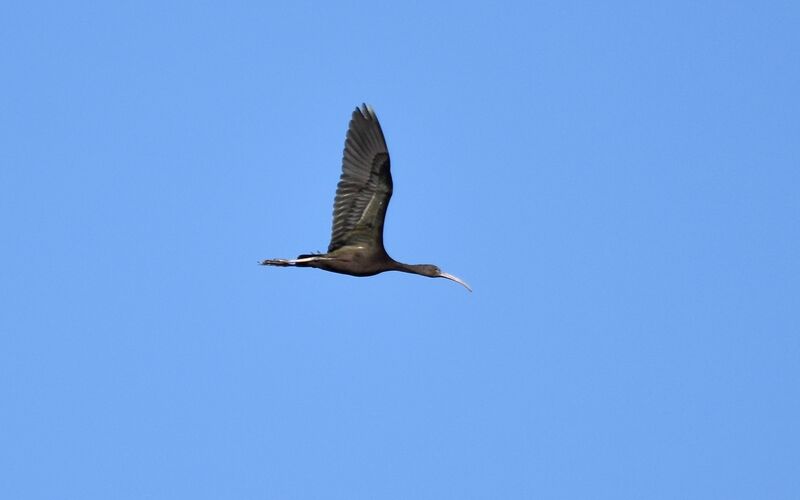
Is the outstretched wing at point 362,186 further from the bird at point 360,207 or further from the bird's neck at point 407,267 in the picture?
the bird's neck at point 407,267

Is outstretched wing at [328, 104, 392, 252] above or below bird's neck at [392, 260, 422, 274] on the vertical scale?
above

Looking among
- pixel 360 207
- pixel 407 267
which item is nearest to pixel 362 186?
pixel 360 207

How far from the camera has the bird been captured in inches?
1988

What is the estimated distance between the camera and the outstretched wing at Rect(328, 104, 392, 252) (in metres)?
50.5

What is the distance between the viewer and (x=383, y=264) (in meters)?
52.1

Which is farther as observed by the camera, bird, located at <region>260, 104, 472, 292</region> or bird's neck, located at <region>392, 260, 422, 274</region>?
bird's neck, located at <region>392, 260, 422, 274</region>

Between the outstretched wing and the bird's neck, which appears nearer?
the outstretched wing

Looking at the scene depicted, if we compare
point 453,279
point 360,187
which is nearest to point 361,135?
point 360,187

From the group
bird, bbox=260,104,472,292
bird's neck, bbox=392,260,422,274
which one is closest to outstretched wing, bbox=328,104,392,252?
bird, bbox=260,104,472,292

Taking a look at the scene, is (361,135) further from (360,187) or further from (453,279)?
(453,279)

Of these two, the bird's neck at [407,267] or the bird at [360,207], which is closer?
the bird at [360,207]

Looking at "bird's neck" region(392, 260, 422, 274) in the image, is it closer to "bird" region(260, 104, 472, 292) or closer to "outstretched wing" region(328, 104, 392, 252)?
"bird" region(260, 104, 472, 292)

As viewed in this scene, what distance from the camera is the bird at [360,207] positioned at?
5050 centimetres

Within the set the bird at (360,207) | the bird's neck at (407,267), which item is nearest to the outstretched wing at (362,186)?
the bird at (360,207)
